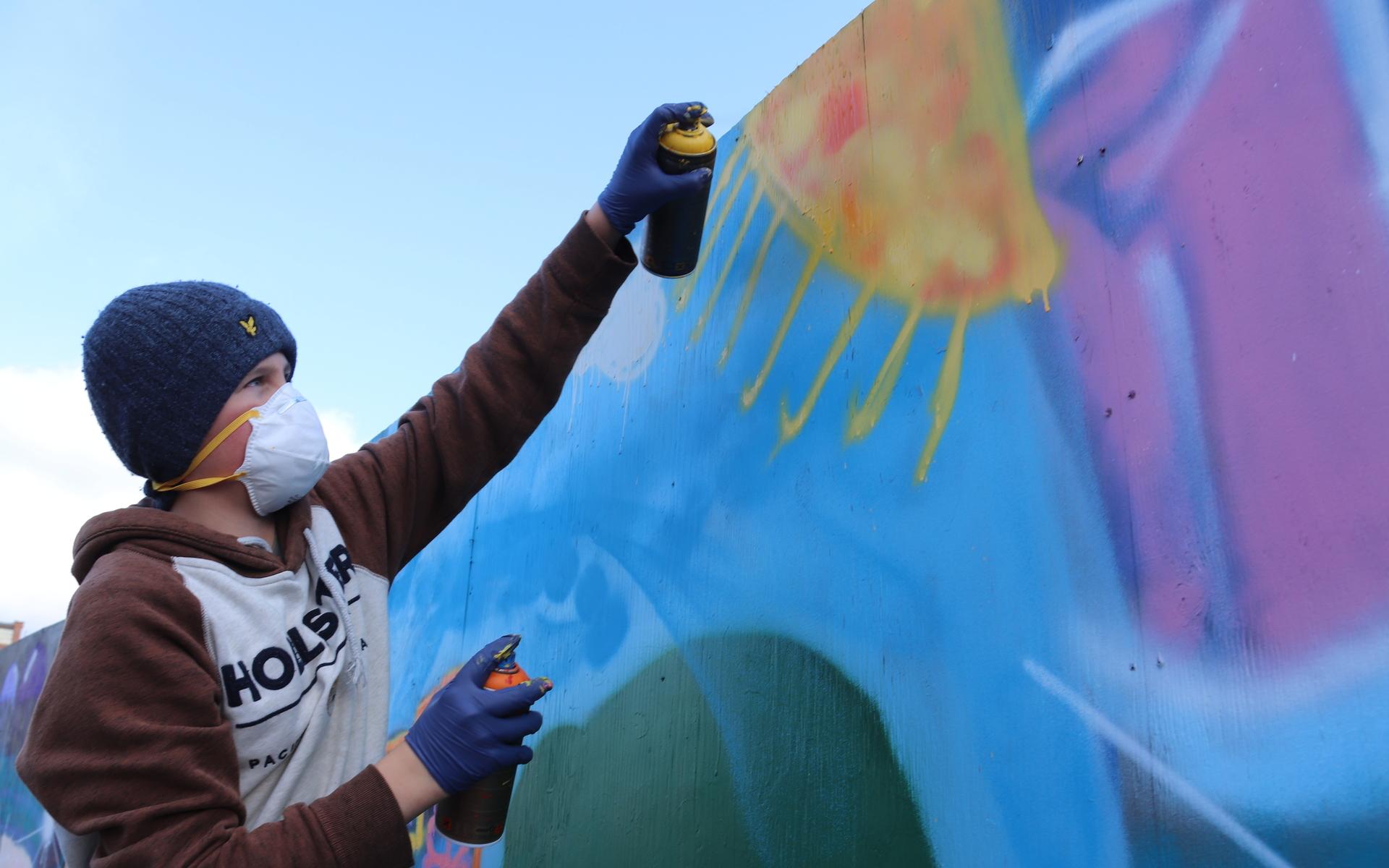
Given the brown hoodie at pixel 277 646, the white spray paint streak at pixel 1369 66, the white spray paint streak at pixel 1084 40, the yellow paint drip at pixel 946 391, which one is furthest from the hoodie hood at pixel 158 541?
the white spray paint streak at pixel 1369 66

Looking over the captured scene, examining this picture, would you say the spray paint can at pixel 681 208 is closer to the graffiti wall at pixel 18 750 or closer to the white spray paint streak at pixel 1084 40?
the white spray paint streak at pixel 1084 40

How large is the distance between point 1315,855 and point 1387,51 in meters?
0.94

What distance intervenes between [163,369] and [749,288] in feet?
4.08

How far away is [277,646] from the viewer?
1623 mm

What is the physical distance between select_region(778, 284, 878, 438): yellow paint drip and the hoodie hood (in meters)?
1.02

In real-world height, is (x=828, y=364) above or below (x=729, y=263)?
below

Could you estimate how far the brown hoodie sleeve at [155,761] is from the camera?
135 cm

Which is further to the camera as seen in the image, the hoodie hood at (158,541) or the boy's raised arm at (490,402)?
the boy's raised arm at (490,402)

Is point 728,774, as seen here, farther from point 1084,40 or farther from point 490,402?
point 1084,40

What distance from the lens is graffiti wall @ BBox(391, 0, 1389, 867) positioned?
3.86 ft

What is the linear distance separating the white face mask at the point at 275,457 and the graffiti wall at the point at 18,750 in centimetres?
503

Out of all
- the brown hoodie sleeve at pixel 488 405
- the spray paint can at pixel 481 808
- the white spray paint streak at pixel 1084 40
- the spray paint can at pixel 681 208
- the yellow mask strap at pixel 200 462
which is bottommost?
the spray paint can at pixel 481 808

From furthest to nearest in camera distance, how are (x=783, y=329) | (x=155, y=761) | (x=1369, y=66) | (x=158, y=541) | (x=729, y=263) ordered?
1. (x=729, y=263)
2. (x=783, y=329)
3. (x=158, y=541)
4. (x=155, y=761)
5. (x=1369, y=66)

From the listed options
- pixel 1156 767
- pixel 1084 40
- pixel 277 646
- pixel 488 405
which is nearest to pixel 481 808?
pixel 277 646
